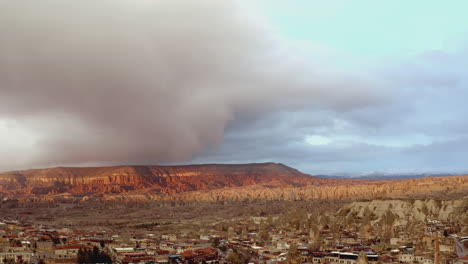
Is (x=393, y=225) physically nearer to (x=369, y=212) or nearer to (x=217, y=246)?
(x=369, y=212)

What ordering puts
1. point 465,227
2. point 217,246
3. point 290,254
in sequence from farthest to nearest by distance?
point 465,227 < point 217,246 < point 290,254

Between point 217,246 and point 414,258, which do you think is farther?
point 217,246

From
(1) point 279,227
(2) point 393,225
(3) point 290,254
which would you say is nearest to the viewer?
(3) point 290,254

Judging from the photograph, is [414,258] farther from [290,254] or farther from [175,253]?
[175,253]

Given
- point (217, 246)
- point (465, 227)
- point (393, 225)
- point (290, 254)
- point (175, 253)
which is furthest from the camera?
point (393, 225)

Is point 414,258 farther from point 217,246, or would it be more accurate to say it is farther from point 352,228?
point 352,228

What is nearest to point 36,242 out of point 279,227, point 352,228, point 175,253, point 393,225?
point 175,253

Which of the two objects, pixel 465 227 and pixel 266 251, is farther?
pixel 465 227

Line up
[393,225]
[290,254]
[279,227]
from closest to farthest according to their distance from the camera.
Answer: [290,254] → [393,225] → [279,227]

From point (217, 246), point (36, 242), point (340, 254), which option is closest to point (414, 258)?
point (340, 254)
